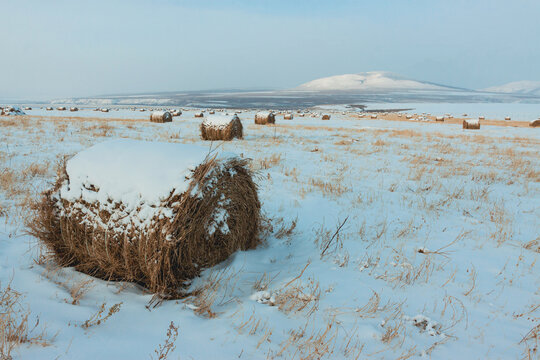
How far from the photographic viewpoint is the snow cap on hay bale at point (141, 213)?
272cm

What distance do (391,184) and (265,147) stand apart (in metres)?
6.09

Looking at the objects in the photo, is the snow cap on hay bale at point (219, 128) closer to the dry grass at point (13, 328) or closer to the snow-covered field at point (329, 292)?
the snow-covered field at point (329, 292)

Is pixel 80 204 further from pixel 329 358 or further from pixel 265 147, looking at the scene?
pixel 265 147

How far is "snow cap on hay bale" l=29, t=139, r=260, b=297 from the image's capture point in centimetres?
272

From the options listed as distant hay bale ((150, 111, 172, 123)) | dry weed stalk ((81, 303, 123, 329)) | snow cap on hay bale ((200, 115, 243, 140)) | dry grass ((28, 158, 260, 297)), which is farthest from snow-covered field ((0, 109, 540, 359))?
distant hay bale ((150, 111, 172, 123))

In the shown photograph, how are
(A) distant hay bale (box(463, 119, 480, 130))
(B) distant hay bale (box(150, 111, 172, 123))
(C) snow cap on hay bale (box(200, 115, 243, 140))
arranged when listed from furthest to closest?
1. (A) distant hay bale (box(463, 119, 480, 130))
2. (B) distant hay bale (box(150, 111, 172, 123))
3. (C) snow cap on hay bale (box(200, 115, 243, 140))

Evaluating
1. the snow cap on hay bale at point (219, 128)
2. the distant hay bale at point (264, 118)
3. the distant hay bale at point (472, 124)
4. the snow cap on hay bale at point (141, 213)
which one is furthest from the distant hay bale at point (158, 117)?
the distant hay bale at point (472, 124)

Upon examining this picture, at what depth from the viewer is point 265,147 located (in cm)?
1221

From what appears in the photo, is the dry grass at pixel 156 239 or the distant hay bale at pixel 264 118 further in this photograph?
the distant hay bale at pixel 264 118

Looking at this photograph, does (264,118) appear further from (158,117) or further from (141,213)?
(141,213)

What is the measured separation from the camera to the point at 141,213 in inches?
107

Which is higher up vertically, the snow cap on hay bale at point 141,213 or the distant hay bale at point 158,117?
the distant hay bale at point 158,117

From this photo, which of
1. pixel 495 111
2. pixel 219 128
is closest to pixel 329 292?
pixel 219 128

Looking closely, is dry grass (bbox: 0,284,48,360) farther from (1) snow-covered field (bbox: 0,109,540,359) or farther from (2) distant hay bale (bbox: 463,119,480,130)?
(2) distant hay bale (bbox: 463,119,480,130)
